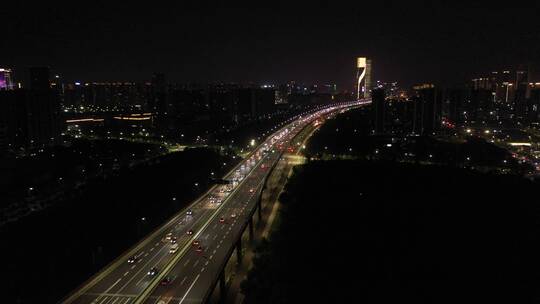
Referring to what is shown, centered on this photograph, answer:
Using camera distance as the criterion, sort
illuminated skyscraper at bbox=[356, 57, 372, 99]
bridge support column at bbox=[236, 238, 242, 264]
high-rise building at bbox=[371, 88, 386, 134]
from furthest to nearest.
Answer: illuminated skyscraper at bbox=[356, 57, 372, 99] → high-rise building at bbox=[371, 88, 386, 134] → bridge support column at bbox=[236, 238, 242, 264]

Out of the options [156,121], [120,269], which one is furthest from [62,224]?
[156,121]

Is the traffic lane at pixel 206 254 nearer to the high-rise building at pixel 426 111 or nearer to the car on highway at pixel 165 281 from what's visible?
the car on highway at pixel 165 281

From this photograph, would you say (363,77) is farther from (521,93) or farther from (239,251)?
(239,251)

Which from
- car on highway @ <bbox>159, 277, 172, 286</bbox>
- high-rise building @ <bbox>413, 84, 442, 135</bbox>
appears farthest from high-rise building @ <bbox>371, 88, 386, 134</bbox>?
car on highway @ <bbox>159, 277, 172, 286</bbox>

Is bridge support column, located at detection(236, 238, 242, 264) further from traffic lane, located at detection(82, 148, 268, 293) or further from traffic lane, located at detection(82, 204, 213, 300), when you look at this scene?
traffic lane, located at detection(82, 204, 213, 300)

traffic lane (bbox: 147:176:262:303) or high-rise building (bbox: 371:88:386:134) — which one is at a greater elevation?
high-rise building (bbox: 371:88:386:134)
